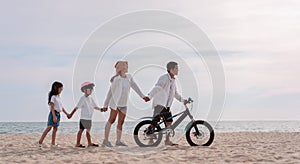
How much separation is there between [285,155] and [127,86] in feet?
12.2

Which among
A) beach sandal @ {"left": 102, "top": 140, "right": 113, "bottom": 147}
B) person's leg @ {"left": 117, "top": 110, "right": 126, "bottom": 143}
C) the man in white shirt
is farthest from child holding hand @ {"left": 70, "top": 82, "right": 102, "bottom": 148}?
the man in white shirt

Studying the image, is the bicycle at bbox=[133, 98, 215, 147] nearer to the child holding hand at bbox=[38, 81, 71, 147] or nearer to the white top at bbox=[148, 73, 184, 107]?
the white top at bbox=[148, 73, 184, 107]

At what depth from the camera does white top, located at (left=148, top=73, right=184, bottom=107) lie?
10773 millimetres

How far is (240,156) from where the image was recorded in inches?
344

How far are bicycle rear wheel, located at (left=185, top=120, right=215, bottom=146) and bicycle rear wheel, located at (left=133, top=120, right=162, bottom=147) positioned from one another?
676 mm

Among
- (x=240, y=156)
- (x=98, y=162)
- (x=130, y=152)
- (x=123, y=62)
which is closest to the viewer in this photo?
(x=98, y=162)

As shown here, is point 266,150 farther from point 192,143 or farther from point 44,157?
point 44,157

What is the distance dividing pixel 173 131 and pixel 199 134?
58 cm

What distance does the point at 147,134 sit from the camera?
10562 mm

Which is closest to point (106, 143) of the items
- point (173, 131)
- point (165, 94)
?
point (173, 131)

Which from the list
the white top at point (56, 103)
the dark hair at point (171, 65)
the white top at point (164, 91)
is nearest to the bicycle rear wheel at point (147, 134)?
the white top at point (164, 91)

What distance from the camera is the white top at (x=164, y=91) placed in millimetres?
10773

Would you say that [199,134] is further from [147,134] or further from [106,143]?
[106,143]

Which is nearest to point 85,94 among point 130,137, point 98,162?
point 130,137
